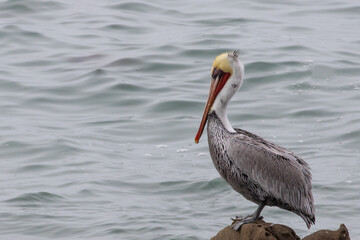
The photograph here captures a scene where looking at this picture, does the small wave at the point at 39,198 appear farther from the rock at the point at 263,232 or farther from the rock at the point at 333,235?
the rock at the point at 333,235

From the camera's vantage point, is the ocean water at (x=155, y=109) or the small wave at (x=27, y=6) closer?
the ocean water at (x=155, y=109)

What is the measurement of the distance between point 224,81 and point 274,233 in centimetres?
172

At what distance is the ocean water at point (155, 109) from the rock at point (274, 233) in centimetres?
319

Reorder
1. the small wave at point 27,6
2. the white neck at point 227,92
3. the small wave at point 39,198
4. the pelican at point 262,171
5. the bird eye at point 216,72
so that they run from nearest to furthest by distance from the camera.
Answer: the pelican at point 262,171 < the white neck at point 227,92 < the bird eye at point 216,72 < the small wave at point 39,198 < the small wave at point 27,6

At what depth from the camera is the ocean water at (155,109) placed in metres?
11.3

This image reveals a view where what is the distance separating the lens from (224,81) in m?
8.45

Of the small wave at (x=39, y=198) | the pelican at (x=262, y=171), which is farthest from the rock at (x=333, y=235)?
the small wave at (x=39, y=198)

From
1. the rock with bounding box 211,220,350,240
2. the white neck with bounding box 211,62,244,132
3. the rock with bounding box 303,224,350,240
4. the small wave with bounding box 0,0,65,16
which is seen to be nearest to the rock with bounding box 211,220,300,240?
the rock with bounding box 211,220,350,240

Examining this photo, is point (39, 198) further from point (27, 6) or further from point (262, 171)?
point (27, 6)

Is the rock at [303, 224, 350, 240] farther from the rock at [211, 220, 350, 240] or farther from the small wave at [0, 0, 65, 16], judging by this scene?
the small wave at [0, 0, 65, 16]

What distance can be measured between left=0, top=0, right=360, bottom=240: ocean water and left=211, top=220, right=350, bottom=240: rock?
319 cm

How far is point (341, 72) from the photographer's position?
16281 millimetres

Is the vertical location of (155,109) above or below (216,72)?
below

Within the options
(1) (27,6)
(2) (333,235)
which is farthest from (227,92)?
→ (1) (27,6)
